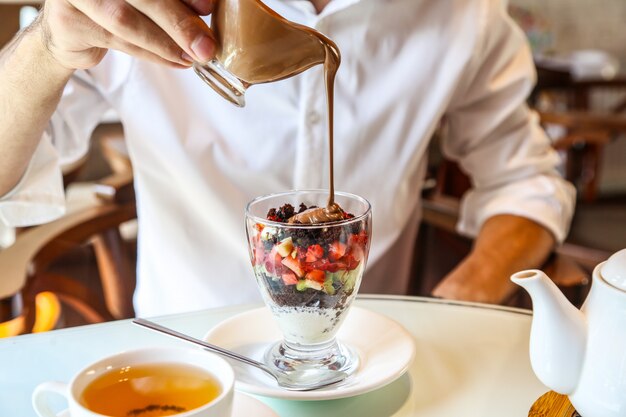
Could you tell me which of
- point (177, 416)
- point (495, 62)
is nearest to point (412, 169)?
point (495, 62)

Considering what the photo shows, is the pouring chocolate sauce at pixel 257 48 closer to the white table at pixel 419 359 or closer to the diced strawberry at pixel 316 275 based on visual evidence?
the diced strawberry at pixel 316 275

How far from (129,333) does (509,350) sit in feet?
1.57

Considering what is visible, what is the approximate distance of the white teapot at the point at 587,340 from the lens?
0.62 m

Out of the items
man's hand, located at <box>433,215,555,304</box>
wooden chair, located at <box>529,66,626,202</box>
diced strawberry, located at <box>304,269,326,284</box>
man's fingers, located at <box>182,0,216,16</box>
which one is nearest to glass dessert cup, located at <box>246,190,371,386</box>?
diced strawberry, located at <box>304,269,326,284</box>

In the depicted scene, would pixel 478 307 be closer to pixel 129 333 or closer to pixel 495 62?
pixel 129 333

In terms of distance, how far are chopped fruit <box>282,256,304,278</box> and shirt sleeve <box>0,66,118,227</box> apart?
1.92 feet

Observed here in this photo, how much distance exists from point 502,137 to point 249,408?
3.12 ft

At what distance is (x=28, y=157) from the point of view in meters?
1.11

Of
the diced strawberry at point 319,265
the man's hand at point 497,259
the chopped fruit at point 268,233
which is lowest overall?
the man's hand at point 497,259

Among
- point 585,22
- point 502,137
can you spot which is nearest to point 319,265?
point 502,137

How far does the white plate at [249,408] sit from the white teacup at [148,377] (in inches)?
2.5

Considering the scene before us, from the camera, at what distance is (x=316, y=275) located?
0.75m

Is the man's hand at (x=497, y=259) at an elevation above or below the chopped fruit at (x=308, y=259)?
below

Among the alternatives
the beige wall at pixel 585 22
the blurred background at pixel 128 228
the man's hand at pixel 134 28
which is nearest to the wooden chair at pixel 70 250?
the blurred background at pixel 128 228
